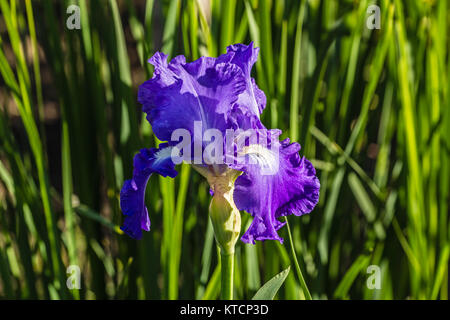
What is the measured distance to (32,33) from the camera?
2.67 ft

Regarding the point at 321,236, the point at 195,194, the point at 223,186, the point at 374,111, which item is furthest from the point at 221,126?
the point at 374,111

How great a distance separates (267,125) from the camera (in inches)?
27.5

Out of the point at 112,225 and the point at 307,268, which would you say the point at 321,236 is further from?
the point at 112,225

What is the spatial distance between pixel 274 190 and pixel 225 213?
6 cm

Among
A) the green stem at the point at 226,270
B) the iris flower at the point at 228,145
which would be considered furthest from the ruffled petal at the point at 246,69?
the green stem at the point at 226,270

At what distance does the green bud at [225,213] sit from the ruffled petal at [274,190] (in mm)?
17

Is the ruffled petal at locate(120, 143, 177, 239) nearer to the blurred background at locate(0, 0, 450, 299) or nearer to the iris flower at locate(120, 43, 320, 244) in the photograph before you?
the iris flower at locate(120, 43, 320, 244)

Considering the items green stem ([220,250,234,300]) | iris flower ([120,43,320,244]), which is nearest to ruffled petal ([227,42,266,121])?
iris flower ([120,43,320,244])

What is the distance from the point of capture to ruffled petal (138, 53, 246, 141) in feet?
1.66

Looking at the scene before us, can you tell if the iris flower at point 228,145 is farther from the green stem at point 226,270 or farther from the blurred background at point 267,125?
the blurred background at point 267,125

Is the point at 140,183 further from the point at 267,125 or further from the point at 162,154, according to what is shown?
the point at 267,125

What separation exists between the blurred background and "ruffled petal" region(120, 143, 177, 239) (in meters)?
0.19
